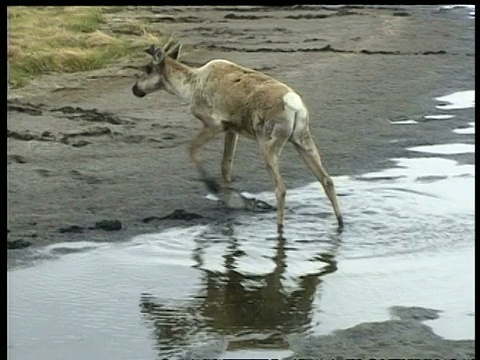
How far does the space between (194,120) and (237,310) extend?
549 centimetres

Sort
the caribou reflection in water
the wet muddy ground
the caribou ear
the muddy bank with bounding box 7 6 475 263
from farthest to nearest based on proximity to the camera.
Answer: the caribou ear < the muddy bank with bounding box 7 6 475 263 < the wet muddy ground < the caribou reflection in water

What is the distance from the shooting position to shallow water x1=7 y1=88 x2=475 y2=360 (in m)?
5.78

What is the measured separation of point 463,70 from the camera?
1469 cm

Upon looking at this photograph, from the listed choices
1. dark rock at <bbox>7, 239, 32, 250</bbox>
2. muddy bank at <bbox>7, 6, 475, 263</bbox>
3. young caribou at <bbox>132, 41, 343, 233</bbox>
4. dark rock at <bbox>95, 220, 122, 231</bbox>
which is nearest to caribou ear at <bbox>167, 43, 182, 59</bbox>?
young caribou at <bbox>132, 41, 343, 233</bbox>

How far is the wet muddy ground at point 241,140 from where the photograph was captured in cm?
784

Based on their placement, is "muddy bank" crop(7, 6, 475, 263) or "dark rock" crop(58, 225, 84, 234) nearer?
"dark rock" crop(58, 225, 84, 234)

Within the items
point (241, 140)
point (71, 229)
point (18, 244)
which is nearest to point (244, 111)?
point (71, 229)

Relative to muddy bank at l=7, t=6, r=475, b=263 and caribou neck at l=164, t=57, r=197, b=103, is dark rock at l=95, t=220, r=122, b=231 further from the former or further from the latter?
caribou neck at l=164, t=57, r=197, b=103

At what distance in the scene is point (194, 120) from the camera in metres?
11.5

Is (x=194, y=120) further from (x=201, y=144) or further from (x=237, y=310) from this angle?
(x=237, y=310)

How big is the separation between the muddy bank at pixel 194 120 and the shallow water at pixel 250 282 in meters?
0.52

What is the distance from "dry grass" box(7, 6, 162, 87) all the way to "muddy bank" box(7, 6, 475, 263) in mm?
369

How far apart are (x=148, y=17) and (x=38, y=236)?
9.87 metres

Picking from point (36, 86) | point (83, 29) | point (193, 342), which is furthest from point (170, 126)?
point (193, 342)
